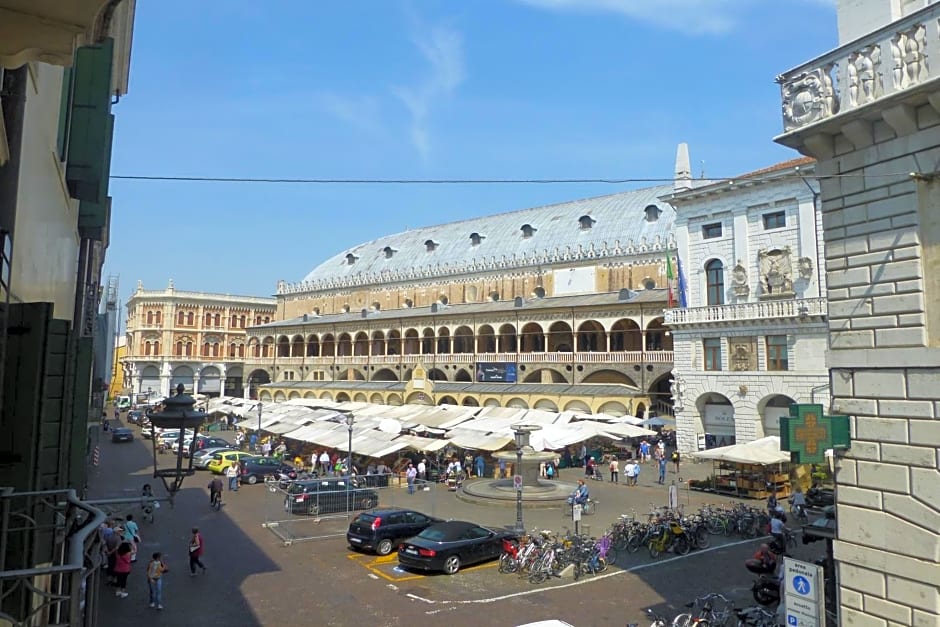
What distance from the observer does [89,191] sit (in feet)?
27.4

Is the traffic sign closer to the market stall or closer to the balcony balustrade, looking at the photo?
the market stall

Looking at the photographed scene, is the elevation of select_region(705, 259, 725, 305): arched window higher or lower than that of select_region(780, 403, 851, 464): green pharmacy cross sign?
higher

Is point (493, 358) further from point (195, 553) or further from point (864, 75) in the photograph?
point (864, 75)

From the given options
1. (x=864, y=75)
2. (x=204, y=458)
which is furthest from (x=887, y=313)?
(x=204, y=458)

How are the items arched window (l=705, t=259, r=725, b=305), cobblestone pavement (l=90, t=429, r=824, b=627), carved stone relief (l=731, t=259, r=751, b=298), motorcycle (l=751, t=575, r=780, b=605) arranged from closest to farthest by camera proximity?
cobblestone pavement (l=90, t=429, r=824, b=627), motorcycle (l=751, t=575, r=780, b=605), carved stone relief (l=731, t=259, r=751, b=298), arched window (l=705, t=259, r=725, b=305)

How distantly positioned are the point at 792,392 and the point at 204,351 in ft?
253

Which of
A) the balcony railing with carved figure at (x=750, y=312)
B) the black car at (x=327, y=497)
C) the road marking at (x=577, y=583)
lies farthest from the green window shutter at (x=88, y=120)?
the balcony railing with carved figure at (x=750, y=312)

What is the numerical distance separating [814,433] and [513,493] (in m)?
17.0

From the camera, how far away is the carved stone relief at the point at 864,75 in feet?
29.0

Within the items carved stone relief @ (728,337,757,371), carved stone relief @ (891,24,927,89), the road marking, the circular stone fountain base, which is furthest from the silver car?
carved stone relief @ (891,24,927,89)

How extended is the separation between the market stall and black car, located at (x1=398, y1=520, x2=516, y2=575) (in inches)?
449

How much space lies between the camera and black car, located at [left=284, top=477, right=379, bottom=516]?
21766 mm

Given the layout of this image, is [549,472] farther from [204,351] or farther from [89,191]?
[204,351]

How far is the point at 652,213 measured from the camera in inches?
2269
